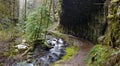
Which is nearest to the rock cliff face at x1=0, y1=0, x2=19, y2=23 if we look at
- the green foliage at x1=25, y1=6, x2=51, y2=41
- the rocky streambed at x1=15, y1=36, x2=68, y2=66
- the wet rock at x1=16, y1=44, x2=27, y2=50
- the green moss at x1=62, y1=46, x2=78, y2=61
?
the green foliage at x1=25, y1=6, x2=51, y2=41

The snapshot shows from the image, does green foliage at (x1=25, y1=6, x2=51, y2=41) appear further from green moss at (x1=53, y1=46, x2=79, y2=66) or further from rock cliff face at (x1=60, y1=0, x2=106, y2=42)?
rock cliff face at (x1=60, y1=0, x2=106, y2=42)

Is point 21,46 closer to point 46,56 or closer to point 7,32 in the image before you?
point 46,56

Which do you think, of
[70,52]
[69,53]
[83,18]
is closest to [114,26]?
[69,53]

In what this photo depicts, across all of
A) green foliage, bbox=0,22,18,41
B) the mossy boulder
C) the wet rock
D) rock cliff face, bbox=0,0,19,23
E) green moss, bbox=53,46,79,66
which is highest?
rock cliff face, bbox=0,0,19,23

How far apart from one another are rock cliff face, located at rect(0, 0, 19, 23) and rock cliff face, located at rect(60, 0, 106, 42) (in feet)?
24.5

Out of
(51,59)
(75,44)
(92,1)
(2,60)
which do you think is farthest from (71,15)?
(2,60)

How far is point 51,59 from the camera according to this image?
1880 cm

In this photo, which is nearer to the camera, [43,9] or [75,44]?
[43,9]

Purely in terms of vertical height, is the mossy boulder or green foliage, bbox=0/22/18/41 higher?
green foliage, bbox=0/22/18/41

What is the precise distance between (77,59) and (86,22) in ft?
41.2

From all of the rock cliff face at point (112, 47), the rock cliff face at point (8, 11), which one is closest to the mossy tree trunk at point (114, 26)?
the rock cliff face at point (112, 47)

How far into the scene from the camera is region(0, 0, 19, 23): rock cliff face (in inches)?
1112

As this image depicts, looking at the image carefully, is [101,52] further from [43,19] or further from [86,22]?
[86,22]

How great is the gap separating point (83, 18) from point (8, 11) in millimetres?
10867
